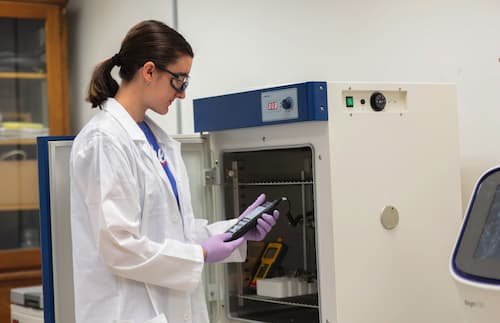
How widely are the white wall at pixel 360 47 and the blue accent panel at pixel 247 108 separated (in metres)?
0.44

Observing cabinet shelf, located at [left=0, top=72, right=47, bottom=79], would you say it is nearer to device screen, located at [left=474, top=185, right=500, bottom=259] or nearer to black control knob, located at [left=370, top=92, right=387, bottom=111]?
black control knob, located at [left=370, top=92, right=387, bottom=111]

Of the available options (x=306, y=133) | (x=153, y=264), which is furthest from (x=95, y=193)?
(x=306, y=133)

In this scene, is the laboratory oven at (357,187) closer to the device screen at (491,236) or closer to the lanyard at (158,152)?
the lanyard at (158,152)

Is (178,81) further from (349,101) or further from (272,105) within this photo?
(349,101)

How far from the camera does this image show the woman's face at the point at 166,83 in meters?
1.75

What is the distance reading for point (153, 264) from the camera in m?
1.64

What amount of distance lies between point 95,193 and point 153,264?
0.21 metres

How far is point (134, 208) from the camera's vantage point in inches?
64.5

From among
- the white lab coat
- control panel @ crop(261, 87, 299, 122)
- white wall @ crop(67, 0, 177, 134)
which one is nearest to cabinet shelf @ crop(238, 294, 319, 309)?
the white lab coat

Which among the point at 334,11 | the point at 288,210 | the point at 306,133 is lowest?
the point at 288,210

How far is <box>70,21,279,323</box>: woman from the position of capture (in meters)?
1.62

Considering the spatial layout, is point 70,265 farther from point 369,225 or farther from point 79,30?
point 79,30

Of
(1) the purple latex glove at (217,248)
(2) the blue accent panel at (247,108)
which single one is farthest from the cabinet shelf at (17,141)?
(1) the purple latex glove at (217,248)

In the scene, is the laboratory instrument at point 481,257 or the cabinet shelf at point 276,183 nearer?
the laboratory instrument at point 481,257
